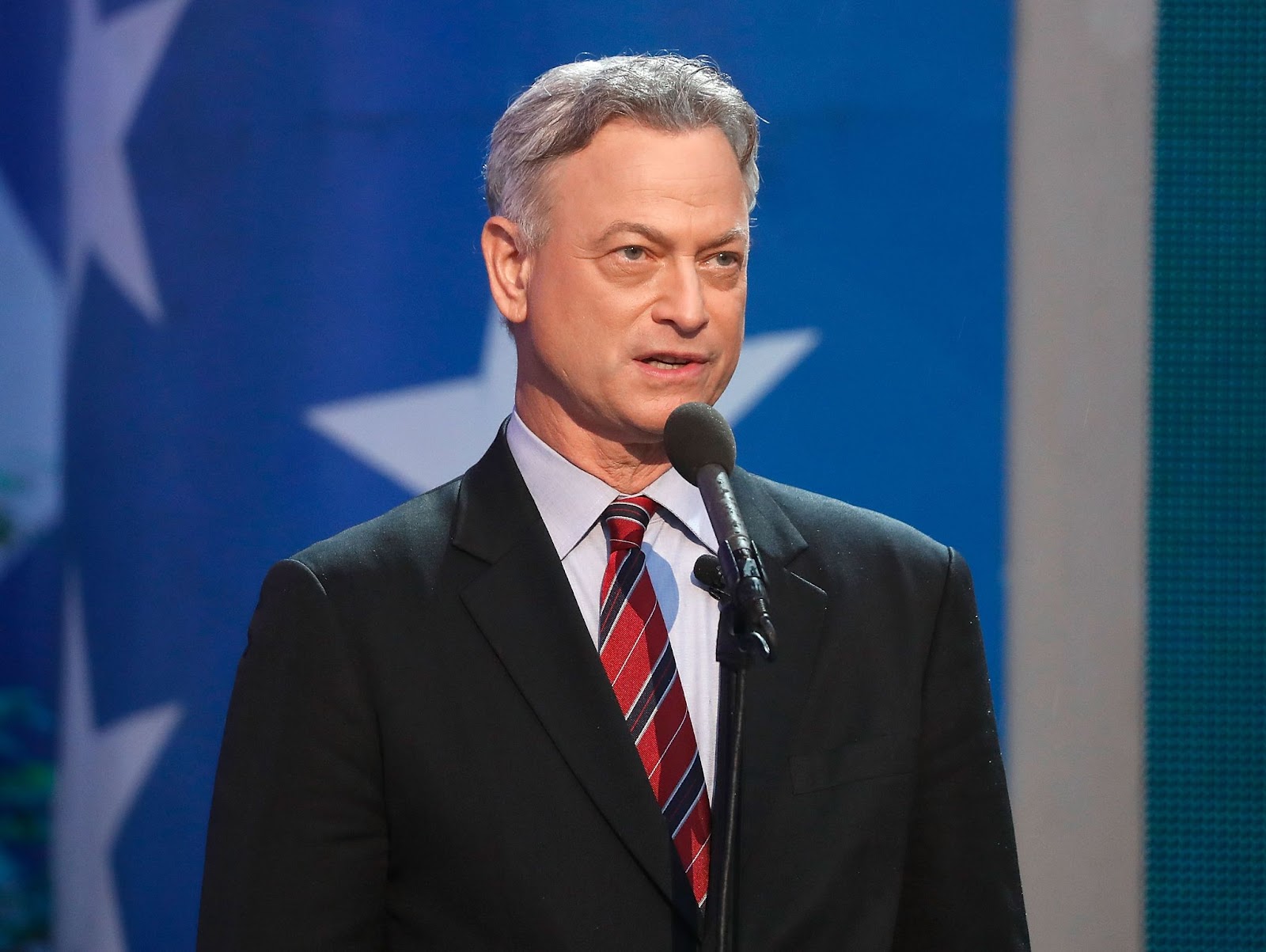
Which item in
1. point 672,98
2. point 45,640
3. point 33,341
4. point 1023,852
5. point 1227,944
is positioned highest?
point 672,98

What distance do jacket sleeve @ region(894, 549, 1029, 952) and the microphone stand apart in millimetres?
570

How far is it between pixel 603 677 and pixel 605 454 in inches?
13.1

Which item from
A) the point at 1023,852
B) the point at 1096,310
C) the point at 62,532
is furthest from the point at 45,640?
the point at 1096,310

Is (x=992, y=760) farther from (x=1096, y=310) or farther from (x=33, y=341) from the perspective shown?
(x=33, y=341)

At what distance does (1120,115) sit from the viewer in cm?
282

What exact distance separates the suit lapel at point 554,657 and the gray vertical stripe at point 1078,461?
136 cm

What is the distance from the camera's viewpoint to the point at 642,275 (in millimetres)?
1725

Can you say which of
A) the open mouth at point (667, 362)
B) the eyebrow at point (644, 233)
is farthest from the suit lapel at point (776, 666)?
the eyebrow at point (644, 233)

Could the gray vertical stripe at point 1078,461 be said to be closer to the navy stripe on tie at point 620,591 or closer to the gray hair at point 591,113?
the gray hair at point 591,113

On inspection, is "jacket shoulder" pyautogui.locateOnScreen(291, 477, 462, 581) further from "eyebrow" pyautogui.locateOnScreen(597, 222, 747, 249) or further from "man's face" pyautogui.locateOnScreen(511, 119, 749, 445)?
"eyebrow" pyautogui.locateOnScreen(597, 222, 747, 249)

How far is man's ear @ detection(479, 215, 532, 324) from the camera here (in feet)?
6.09

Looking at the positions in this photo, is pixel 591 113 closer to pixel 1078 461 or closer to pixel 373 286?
pixel 373 286

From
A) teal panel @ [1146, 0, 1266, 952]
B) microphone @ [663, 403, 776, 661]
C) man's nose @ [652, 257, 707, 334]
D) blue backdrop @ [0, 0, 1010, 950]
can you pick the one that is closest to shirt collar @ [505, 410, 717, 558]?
man's nose @ [652, 257, 707, 334]

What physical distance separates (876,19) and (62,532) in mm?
1972
